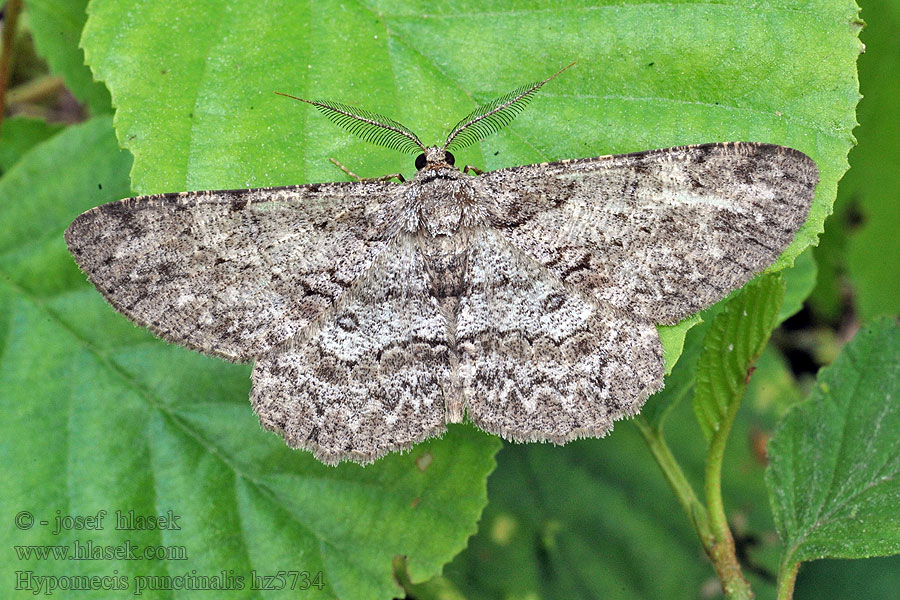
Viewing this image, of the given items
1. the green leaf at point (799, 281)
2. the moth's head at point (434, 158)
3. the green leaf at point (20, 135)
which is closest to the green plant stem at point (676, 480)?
the green leaf at point (799, 281)

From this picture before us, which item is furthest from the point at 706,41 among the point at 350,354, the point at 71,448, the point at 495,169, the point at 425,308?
the point at 71,448

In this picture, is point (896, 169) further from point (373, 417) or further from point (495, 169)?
point (373, 417)

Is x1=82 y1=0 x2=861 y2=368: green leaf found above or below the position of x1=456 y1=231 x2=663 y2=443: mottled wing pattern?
above

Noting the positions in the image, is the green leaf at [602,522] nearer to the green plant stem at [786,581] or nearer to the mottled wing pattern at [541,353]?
the green plant stem at [786,581]

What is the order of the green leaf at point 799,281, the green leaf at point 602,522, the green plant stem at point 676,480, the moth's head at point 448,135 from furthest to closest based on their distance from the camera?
the green leaf at point 602,522 → the green leaf at point 799,281 → the green plant stem at point 676,480 → the moth's head at point 448,135

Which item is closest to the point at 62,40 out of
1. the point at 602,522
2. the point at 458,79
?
the point at 458,79

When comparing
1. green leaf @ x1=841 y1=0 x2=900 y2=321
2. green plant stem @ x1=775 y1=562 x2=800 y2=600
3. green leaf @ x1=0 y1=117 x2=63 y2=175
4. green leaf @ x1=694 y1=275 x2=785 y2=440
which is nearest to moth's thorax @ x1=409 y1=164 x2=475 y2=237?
green leaf @ x1=694 y1=275 x2=785 y2=440

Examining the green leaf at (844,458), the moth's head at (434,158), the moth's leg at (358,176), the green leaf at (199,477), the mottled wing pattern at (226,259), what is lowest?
the green leaf at (199,477)

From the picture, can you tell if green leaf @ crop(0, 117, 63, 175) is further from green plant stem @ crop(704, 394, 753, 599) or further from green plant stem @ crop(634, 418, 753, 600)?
green plant stem @ crop(704, 394, 753, 599)

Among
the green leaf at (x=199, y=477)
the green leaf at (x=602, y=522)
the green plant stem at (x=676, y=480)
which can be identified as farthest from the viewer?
the green leaf at (x=602, y=522)

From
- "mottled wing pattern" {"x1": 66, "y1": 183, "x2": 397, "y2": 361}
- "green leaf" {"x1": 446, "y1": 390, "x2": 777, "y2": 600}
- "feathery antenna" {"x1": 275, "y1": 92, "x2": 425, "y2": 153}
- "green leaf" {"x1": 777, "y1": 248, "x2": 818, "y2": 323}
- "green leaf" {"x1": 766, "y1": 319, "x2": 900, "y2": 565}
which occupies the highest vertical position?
"feathery antenna" {"x1": 275, "y1": 92, "x2": 425, "y2": 153}
